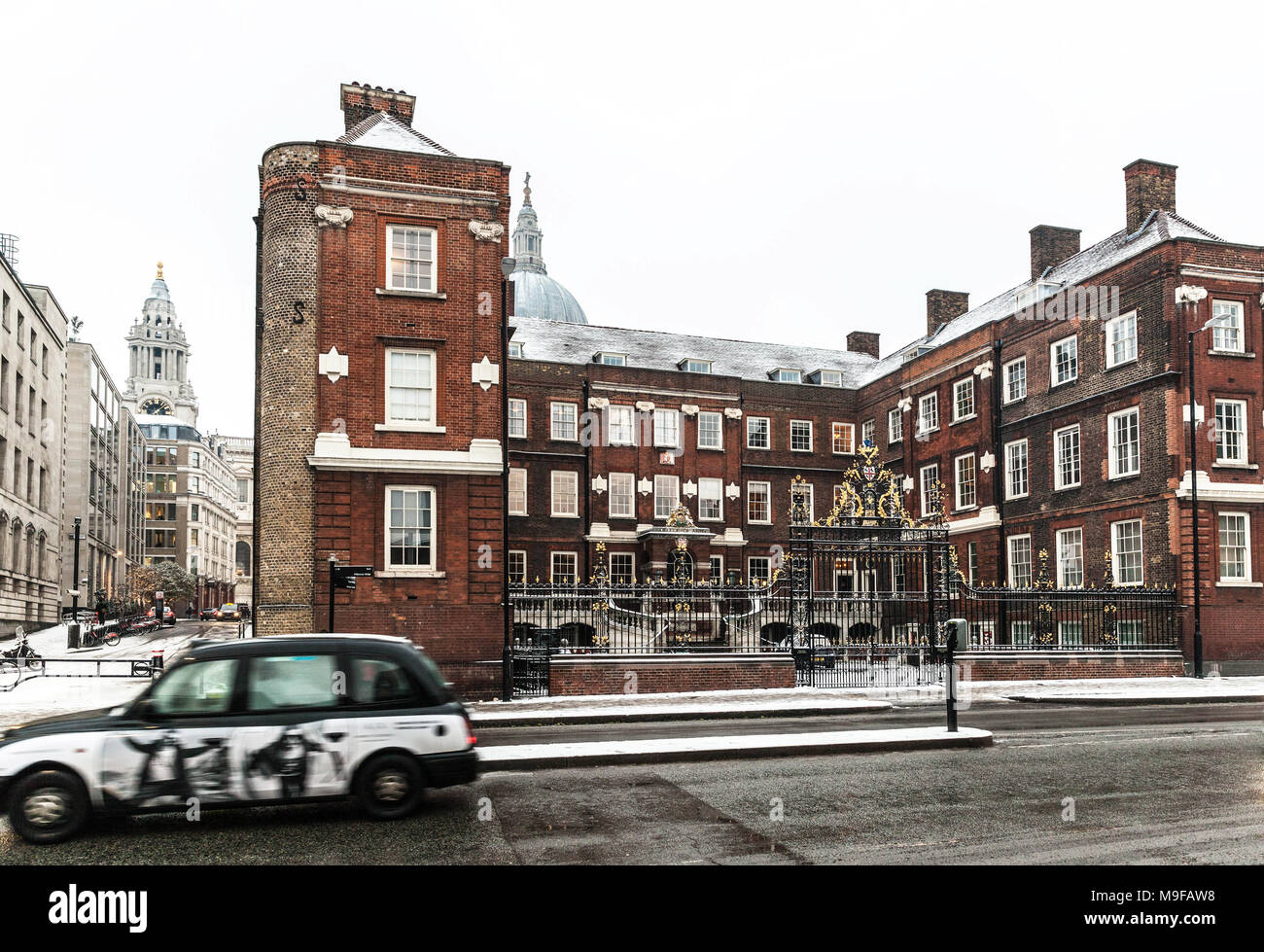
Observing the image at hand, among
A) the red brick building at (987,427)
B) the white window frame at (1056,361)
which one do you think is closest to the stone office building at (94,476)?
the red brick building at (987,427)

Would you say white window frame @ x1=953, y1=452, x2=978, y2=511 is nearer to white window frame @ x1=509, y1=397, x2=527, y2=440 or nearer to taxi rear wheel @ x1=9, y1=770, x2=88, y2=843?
white window frame @ x1=509, y1=397, x2=527, y2=440

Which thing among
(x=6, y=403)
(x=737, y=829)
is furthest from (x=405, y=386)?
(x=6, y=403)

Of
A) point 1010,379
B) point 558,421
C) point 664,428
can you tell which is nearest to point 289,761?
point 1010,379

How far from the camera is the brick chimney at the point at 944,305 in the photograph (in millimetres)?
50094

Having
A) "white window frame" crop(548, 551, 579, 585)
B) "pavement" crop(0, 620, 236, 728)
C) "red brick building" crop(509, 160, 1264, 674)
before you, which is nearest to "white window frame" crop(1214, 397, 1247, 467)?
"red brick building" crop(509, 160, 1264, 674)

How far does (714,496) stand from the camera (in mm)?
47688

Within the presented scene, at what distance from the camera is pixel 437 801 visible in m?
10.5

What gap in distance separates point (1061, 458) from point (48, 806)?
34300 millimetres

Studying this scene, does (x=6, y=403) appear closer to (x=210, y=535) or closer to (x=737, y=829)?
(x=737, y=829)

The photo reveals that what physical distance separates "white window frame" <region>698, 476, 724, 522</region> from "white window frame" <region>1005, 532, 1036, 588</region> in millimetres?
13518

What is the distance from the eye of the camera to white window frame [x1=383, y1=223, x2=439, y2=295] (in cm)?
2517

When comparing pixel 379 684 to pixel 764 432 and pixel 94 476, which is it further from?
pixel 94 476

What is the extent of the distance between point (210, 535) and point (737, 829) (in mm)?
135054

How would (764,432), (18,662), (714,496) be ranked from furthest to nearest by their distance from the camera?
(764,432) → (714,496) → (18,662)
